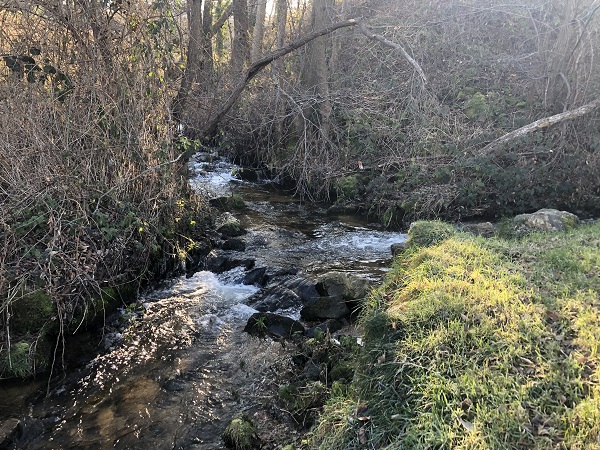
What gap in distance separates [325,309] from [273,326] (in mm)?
800

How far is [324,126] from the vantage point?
12.7 meters

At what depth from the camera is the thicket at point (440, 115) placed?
1073 centimetres

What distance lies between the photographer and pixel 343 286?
725 cm

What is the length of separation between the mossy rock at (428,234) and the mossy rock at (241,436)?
3467 mm

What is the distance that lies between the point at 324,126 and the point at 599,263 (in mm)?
8726

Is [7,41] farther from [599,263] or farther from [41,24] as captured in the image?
[599,263]

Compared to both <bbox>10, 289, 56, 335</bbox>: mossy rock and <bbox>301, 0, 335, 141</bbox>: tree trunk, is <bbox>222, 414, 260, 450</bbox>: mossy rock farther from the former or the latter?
<bbox>301, 0, 335, 141</bbox>: tree trunk

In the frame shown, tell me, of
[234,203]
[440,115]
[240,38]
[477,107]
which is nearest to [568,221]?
[440,115]

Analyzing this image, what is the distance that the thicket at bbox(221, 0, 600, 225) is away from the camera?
10727mm

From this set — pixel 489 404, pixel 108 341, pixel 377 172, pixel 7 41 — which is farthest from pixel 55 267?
pixel 377 172

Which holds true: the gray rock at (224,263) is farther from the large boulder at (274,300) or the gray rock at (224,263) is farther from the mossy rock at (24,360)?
the mossy rock at (24,360)

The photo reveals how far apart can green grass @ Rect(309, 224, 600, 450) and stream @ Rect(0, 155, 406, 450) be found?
123cm

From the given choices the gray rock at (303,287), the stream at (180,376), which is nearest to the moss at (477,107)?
the stream at (180,376)

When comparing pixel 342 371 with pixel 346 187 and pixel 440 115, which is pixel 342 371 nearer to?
pixel 346 187
